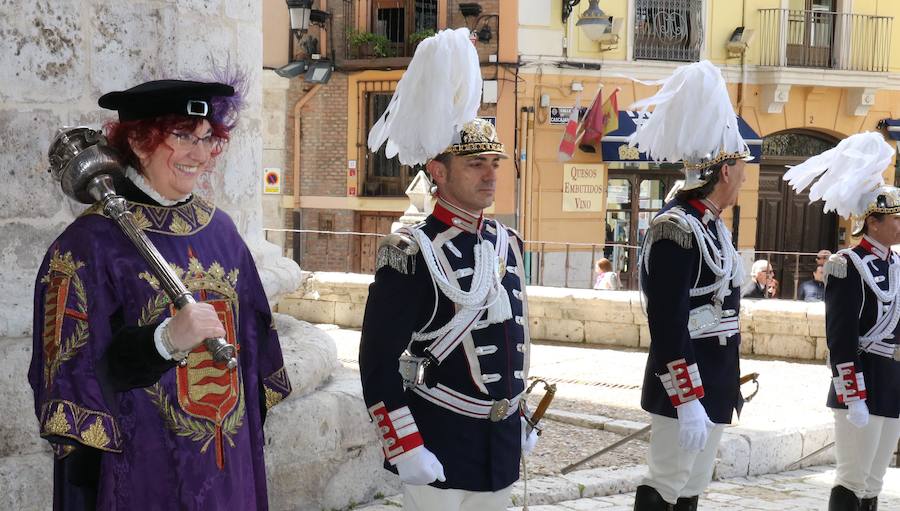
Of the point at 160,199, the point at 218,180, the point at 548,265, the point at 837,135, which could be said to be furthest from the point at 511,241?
the point at 837,135

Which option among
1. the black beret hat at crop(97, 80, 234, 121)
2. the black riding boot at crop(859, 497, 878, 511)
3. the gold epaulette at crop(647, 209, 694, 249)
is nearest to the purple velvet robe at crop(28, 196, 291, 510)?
the black beret hat at crop(97, 80, 234, 121)

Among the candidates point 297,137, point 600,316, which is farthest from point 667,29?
point 600,316

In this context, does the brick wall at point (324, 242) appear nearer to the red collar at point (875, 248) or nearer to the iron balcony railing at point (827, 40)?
the iron balcony railing at point (827, 40)

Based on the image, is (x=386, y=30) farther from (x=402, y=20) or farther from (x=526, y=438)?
(x=526, y=438)

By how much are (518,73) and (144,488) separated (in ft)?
62.5

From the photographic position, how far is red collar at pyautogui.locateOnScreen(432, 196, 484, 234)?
4043mm

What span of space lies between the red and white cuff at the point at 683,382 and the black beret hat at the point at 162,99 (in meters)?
2.35

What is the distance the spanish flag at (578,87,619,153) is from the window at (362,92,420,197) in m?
3.36

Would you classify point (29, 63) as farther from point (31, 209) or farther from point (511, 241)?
point (511, 241)

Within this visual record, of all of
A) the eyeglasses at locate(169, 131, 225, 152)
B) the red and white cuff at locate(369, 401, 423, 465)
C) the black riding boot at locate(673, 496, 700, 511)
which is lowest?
the black riding boot at locate(673, 496, 700, 511)

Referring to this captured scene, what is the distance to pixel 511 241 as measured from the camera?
4.25 metres

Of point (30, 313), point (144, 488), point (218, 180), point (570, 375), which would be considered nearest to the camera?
point (144, 488)

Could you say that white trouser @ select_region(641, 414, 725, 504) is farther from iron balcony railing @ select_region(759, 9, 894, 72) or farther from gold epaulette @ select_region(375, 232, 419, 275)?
iron balcony railing @ select_region(759, 9, 894, 72)

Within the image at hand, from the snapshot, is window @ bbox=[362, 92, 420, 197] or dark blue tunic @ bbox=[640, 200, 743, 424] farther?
window @ bbox=[362, 92, 420, 197]
